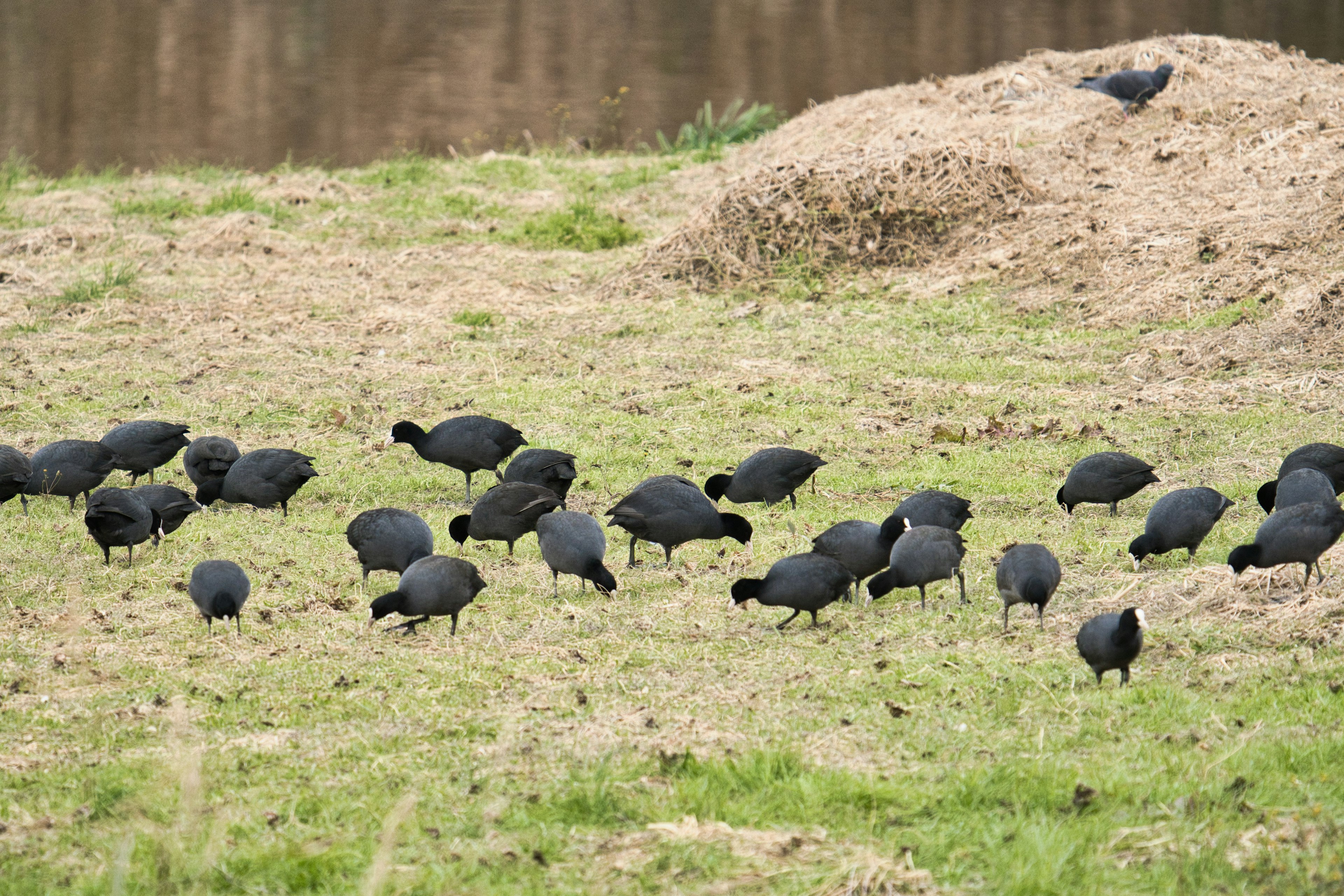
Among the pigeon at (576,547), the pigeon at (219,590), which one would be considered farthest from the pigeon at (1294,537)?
the pigeon at (219,590)

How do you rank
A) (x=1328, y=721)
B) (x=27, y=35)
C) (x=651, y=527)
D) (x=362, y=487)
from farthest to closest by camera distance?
(x=27, y=35)
(x=362, y=487)
(x=651, y=527)
(x=1328, y=721)

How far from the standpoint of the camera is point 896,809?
5.14 m

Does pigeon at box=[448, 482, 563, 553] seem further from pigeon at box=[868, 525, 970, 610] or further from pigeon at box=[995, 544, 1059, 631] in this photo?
pigeon at box=[995, 544, 1059, 631]

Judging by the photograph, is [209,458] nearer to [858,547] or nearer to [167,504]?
[167,504]

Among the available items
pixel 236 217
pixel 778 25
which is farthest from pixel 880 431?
pixel 778 25

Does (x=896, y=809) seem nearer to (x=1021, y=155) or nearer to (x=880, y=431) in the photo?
(x=880, y=431)

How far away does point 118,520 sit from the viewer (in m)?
8.33

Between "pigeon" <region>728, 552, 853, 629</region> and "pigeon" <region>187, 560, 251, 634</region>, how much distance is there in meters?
2.73

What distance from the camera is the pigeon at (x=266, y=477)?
9.66m

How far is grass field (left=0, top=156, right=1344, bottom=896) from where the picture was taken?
4832mm

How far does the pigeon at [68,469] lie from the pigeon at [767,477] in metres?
4.56

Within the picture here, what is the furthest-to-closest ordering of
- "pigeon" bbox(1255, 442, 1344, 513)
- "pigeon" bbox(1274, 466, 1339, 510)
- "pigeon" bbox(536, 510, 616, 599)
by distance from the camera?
"pigeon" bbox(1255, 442, 1344, 513), "pigeon" bbox(1274, 466, 1339, 510), "pigeon" bbox(536, 510, 616, 599)

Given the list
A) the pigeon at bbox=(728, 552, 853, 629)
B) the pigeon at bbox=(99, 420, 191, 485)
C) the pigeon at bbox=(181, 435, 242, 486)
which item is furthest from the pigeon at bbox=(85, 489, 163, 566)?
the pigeon at bbox=(728, 552, 853, 629)

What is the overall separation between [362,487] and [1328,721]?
7210mm
